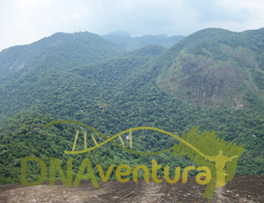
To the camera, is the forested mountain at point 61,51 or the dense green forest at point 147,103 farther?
the forested mountain at point 61,51

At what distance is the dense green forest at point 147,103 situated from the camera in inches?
1032

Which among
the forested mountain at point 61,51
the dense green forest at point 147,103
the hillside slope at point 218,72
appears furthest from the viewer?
the forested mountain at point 61,51

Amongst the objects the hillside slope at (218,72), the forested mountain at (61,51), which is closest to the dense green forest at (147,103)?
the hillside slope at (218,72)

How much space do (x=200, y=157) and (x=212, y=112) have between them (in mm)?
51524

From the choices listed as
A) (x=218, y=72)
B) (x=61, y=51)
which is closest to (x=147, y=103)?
(x=218, y=72)

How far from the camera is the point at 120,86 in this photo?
91.1 metres

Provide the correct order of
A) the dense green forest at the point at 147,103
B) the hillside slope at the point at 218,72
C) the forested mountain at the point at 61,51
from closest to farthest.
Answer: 1. the dense green forest at the point at 147,103
2. the hillside slope at the point at 218,72
3. the forested mountain at the point at 61,51

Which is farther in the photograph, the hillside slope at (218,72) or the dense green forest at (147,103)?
the hillside slope at (218,72)

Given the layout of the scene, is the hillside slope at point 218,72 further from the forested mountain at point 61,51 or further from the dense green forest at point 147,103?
the forested mountain at point 61,51

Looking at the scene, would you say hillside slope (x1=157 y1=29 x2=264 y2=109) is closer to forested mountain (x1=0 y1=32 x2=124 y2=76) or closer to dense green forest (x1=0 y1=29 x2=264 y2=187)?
dense green forest (x1=0 y1=29 x2=264 y2=187)

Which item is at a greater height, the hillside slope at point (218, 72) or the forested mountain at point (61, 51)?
the forested mountain at point (61, 51)

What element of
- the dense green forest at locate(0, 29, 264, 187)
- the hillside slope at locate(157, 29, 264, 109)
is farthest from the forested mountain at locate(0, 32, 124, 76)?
the hillside slope at locate(157, 29, 264, 109)

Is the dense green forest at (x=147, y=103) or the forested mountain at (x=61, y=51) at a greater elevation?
the forested mountain at (x=61, y=51)

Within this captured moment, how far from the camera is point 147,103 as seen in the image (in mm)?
70438
